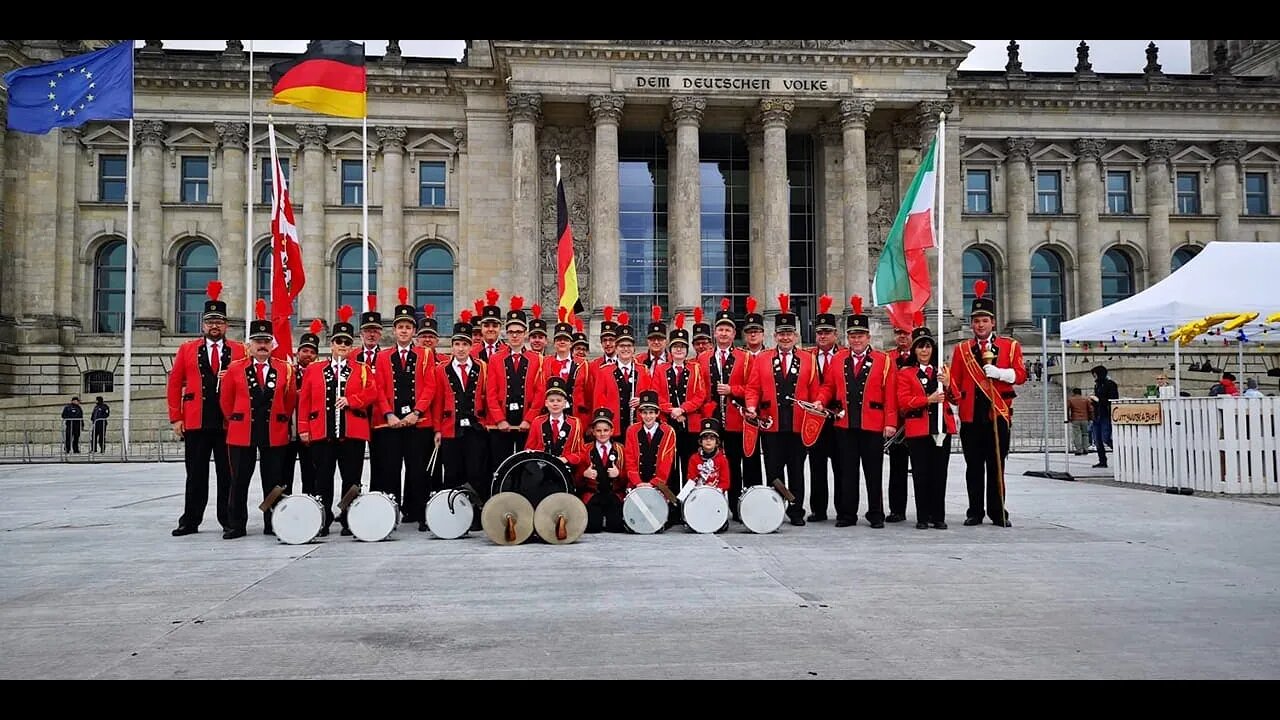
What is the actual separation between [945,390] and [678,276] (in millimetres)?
25846

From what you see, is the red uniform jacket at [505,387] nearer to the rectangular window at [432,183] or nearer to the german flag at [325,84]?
the german flag at [325,84]

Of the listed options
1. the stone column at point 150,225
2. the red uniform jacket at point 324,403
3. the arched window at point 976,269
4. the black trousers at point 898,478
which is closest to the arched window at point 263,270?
the stone column at point 150,225

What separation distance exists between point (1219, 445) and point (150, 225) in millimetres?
38089

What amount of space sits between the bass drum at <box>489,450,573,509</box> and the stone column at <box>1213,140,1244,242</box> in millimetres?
43275

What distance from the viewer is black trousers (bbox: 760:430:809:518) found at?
1152cm

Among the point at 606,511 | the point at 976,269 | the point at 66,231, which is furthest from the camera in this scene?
the point at 976,269

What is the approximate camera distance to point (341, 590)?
723 cm

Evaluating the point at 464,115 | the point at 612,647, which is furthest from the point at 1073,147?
the point at 612,647

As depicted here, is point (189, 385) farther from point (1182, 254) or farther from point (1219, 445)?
point (1182, 254)

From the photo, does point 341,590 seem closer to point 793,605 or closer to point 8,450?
point 793,605

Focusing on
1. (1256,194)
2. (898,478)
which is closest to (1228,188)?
(1256,194)

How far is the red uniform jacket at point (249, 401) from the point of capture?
10477mm

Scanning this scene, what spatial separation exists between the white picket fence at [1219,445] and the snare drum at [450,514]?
11220 mm

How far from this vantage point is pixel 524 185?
3625 cm
